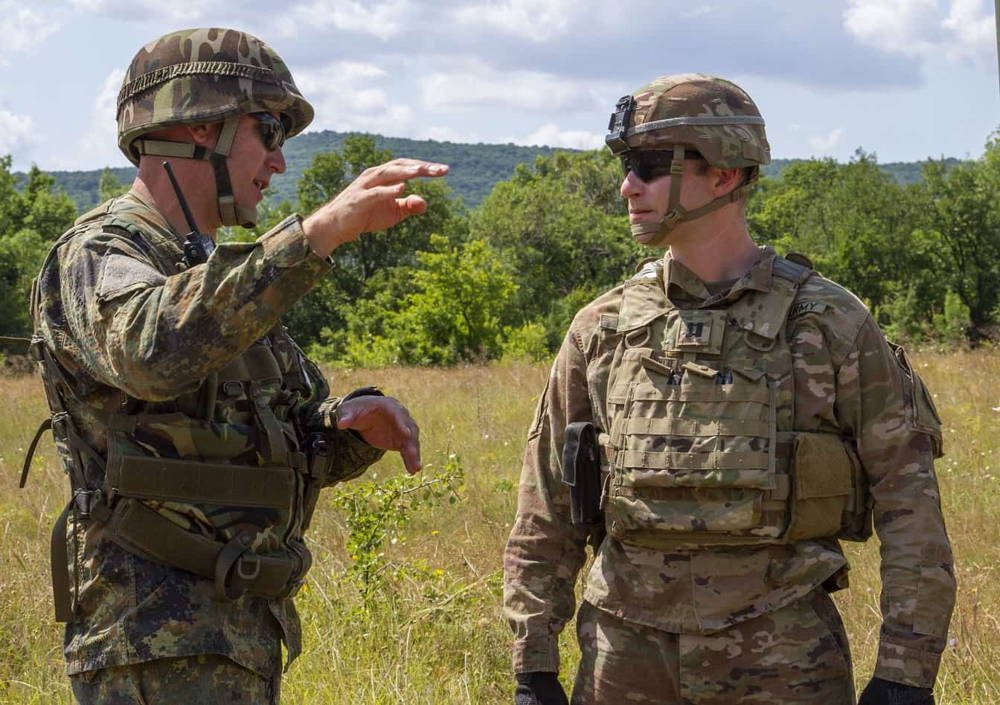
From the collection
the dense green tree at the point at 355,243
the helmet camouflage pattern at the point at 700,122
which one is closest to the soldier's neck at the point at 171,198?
the helmet camouflage pattern at the point at 700,122

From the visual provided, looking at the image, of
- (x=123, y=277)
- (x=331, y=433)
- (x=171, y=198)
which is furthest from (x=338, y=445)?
(x=123, y=277)

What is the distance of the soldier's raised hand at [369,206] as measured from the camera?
2098mm

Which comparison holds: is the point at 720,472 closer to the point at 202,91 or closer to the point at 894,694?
the point at 894,694

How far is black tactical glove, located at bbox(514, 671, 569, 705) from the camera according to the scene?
2881mm

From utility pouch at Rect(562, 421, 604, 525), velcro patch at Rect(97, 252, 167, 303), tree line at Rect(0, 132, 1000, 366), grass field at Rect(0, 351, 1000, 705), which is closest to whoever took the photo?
velcro patch at Rect(97, 252, 167, 303)

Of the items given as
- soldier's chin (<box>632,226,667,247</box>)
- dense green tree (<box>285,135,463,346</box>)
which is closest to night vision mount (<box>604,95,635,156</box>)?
soldier's chin (<box>632,226,667,247</box>)

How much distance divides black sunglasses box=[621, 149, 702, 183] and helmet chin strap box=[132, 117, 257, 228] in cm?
98

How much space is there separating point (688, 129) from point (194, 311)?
1.39 metres

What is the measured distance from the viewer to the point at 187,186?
2.69 m

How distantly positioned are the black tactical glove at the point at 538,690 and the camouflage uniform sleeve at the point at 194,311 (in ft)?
3.92

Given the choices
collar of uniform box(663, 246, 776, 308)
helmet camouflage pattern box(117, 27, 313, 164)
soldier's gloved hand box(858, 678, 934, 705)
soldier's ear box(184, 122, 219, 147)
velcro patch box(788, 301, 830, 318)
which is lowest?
soldier's gloved hand box(858, 678, 934, 705)

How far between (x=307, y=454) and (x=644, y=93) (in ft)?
4.10

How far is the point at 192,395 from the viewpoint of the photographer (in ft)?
8.32

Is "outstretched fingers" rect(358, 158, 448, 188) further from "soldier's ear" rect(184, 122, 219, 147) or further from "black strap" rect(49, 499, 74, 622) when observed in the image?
"black strap" rect(49, 499, 74, 622)
